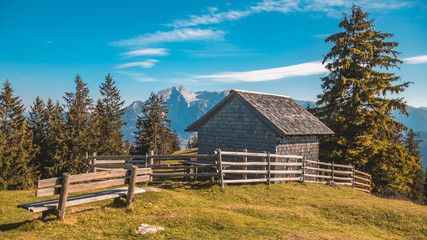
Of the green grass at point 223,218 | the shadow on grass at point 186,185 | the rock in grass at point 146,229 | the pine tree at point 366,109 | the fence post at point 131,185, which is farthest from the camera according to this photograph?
the pine tree at point 366,109

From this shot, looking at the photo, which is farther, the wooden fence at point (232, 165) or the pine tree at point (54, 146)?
the pine tree at point (54, 146)

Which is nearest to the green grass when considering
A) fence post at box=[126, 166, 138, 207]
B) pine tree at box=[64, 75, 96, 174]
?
fence post at box=[126, 166, 138, 207]

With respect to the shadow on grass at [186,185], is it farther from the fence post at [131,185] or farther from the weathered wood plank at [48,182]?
the weathered wood plank at [48,182]

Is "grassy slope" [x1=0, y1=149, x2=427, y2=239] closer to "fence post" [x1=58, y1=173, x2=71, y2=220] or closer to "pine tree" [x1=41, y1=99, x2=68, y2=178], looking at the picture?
"fence post" [x1=58, y1=173, x2=71, y2=220]

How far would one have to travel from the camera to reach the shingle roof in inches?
709

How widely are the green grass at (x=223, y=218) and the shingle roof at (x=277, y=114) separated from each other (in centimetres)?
490

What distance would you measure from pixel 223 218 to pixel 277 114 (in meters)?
12.5

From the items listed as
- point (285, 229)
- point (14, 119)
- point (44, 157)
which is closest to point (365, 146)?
point (285, 229)

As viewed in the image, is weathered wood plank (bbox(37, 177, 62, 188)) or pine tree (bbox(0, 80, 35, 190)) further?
pine tree (bbox(0, 80, 35, 190))

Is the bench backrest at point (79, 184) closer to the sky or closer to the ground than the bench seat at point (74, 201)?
closer to the sky

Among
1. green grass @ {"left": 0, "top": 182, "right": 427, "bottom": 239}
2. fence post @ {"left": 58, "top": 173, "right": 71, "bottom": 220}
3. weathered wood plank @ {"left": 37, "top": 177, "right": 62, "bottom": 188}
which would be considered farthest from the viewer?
fence post @ {"left": 58, "top": 173, "right": 71, "bottom": 220}

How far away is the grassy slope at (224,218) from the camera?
7254 mm

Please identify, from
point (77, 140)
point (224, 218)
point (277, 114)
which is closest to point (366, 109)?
point (277, 114)

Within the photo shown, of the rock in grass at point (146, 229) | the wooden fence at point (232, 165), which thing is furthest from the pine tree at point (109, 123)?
the rock in grass at point (146, 229)
